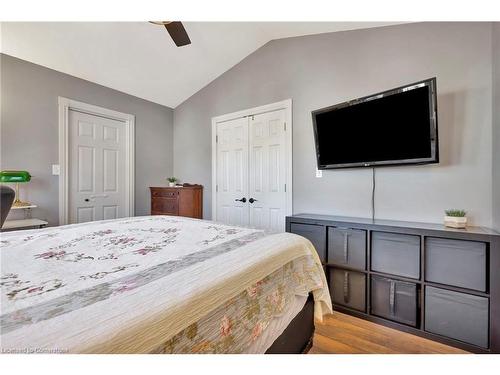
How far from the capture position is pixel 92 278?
76 centimetres

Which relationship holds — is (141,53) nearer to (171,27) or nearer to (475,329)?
(171,27)

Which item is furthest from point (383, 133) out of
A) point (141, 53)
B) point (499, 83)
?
point (141, 53)

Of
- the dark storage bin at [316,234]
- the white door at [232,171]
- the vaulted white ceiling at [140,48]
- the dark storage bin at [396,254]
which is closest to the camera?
the dark storage bin at [396,254]

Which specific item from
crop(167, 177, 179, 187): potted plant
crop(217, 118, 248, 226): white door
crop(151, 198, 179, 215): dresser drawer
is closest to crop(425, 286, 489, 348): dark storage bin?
crop(217, 118, 248, 226): white door

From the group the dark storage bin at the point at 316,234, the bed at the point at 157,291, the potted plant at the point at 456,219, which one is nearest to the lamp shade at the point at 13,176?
the bed at the point at 157,291

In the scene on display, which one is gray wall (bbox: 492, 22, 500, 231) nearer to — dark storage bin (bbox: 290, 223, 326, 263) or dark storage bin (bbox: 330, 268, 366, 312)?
dark storage bin (bbox: 330, 268, 366, 312)

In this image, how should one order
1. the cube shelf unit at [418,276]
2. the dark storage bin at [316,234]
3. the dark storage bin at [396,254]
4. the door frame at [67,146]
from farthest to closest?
the door frame at [67,146] → the dark storage bin at [316,234] → the dark storage bin at [396,254] → the cube shelf unit at [418,276]

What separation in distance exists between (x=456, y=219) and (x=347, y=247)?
31.9 inches

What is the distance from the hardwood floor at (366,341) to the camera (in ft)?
5.44

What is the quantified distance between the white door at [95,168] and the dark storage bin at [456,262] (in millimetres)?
3739

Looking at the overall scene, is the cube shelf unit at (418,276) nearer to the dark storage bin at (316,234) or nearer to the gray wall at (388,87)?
the dark storage bin at (316,234)

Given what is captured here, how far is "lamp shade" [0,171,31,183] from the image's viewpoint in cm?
234

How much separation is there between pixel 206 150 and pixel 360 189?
2.37 m

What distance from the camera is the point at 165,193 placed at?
3746 millimetres
